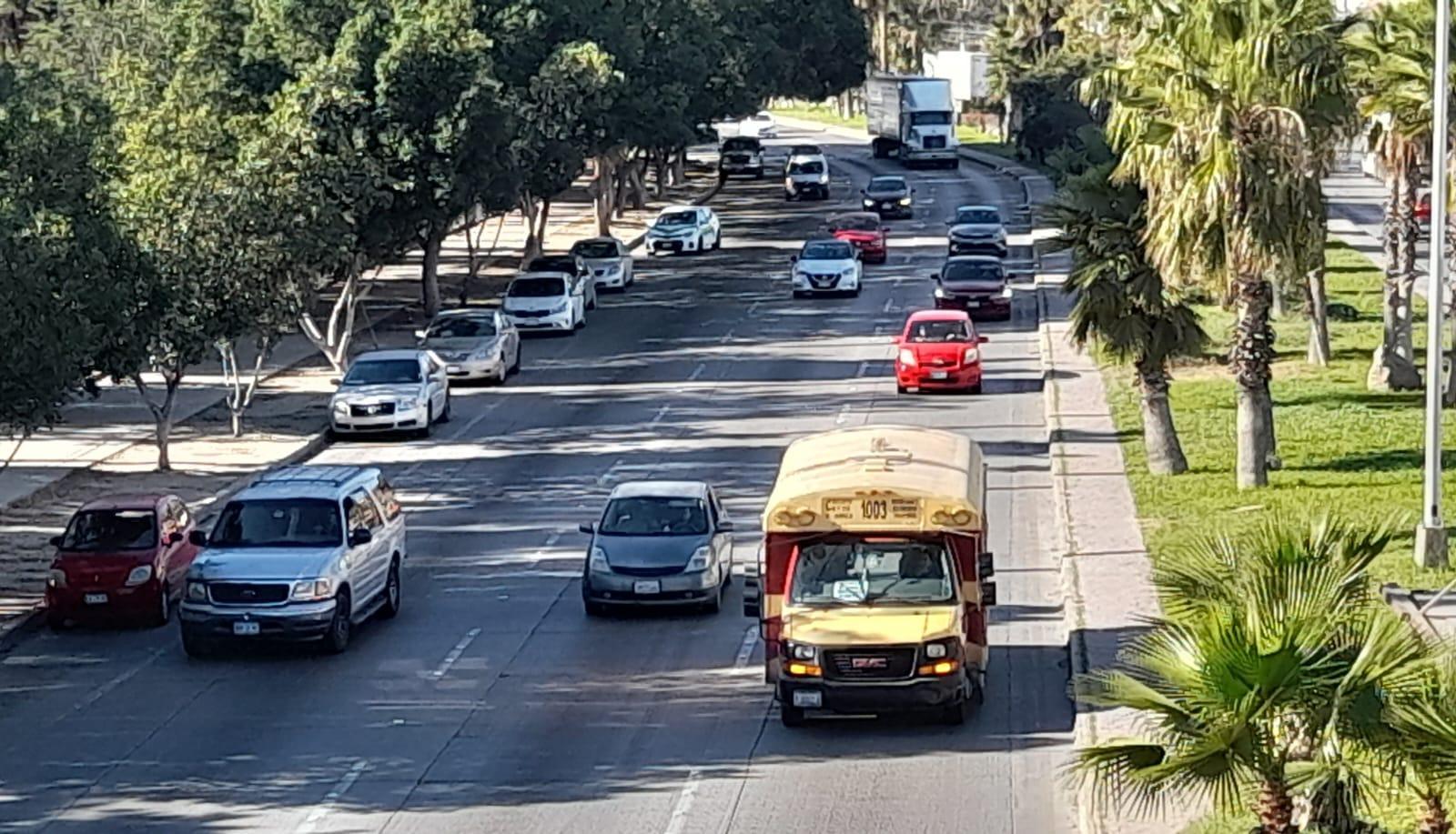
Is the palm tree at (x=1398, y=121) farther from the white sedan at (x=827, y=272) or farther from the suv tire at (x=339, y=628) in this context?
the white sedan at (x=827, y=272)

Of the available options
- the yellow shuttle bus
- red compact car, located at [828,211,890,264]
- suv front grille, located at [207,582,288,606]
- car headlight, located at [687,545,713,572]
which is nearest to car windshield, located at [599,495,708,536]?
car headlight, located at [687,545,713,572]

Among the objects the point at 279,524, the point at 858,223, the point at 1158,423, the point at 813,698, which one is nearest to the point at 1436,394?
the point at 1158,423

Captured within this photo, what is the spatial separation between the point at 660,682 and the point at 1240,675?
11542 mm

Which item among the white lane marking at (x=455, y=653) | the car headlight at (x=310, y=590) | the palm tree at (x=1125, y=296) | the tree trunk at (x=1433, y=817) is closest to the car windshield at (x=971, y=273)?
the palm tree at (x=1125, y=296)

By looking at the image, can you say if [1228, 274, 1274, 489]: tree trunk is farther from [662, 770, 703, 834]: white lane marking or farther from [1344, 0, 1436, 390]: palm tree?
[662, 770, 703, 834]: white lane marking

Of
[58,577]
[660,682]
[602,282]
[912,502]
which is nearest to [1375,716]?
[912,502]

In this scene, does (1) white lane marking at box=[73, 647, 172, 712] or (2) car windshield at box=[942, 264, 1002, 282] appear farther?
(2) car windshield at box=[942, 264, 1002, 282]

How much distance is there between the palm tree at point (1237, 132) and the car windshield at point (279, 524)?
13560 mm

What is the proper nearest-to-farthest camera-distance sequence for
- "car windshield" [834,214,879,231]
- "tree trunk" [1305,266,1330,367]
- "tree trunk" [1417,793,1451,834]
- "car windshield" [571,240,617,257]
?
"tree trunk" [1417,793,1451,834] → "tree trunk" [1305,266,1330,367] → "car windshield" [571,240,617,257] → "car windshield" [834,214,879,231]

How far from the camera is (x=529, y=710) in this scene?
78.2ft

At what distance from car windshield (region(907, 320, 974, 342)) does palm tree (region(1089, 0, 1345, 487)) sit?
39.9ft

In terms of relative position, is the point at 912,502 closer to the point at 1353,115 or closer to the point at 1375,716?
the point at 1375,716

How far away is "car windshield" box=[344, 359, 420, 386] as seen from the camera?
4369cm

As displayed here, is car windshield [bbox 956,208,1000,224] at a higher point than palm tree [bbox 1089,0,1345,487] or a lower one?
lower
